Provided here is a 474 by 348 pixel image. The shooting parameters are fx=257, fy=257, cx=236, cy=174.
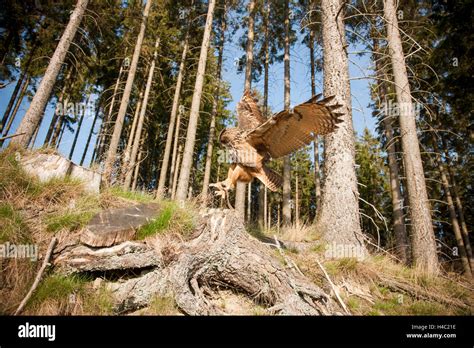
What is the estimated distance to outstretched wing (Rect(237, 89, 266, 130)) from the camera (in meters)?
5.00

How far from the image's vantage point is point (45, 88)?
6902mm

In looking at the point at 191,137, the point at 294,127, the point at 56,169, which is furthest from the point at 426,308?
the point at 191,137

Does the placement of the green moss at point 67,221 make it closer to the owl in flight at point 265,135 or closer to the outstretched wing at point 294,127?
the owl in flight at point 265,135

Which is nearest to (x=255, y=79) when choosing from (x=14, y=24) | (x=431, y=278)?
(x=14, y=24)

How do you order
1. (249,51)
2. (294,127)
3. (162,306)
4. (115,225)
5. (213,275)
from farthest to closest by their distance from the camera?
(249,51), (294,127), (213,275), (115,225), (162,306)

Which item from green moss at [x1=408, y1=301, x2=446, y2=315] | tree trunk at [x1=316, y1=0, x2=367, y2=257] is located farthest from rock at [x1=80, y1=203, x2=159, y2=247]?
green moss at [x1=408, y1=301, x2=446, y2=315]

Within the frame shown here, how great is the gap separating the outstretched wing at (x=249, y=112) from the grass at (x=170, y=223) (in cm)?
223

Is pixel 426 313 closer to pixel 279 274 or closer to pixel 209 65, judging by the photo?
pixel 279 274

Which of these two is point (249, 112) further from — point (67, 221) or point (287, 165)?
point (287, 165)

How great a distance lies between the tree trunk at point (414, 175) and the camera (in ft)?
16.9

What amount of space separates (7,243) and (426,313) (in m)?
4.76

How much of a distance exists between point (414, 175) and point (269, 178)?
379cm
